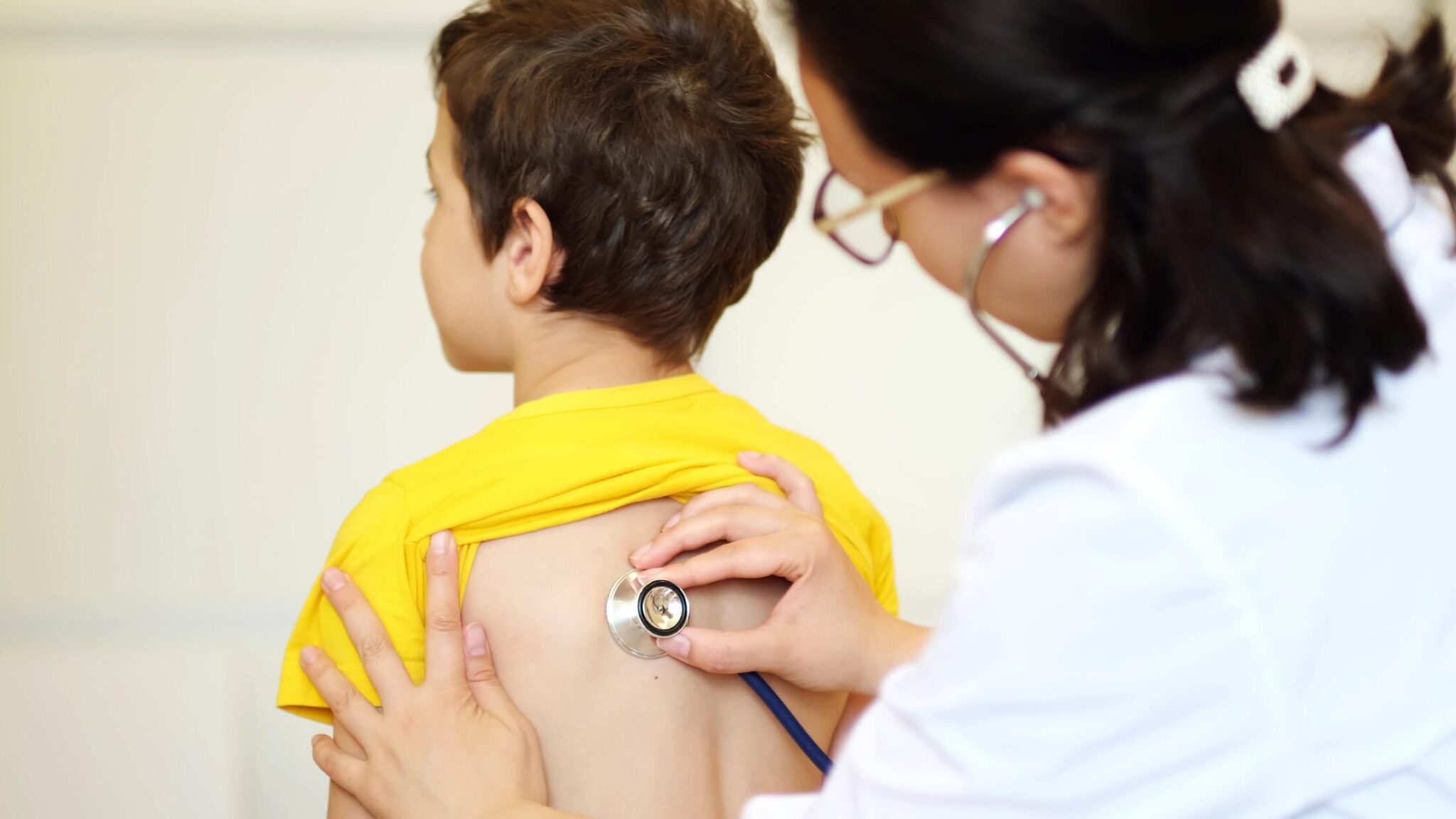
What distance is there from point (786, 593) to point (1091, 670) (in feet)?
1.44

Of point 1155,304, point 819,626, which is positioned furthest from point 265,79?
point 1155,304

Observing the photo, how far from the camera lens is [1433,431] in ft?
2.04

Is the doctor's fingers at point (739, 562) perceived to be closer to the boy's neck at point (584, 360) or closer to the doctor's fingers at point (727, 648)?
the doctor's fingers at point (727, 648)

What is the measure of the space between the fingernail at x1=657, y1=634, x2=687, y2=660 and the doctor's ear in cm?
44

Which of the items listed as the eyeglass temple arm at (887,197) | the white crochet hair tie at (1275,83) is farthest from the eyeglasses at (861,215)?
the white crochet hair tie at (1275,83)

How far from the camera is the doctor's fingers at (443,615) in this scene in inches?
37.4

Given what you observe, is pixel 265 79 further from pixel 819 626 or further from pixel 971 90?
pixel 971 90

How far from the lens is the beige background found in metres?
1.84

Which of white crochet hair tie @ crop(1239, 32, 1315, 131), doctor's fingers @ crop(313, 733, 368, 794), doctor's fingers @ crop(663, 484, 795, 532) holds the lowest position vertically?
doctor's fingers @ crop(313, 733, 368, 794)

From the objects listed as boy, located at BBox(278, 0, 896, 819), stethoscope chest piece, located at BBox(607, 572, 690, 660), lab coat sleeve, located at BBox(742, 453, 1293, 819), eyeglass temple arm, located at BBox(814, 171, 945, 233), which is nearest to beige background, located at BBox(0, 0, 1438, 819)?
boy, located at BBox(278, 0, 896, 819)

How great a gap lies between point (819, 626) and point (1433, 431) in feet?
1.62

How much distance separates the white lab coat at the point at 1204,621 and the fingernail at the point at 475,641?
1.36ft

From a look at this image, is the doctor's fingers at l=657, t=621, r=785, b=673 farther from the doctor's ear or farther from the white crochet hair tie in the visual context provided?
the white crochet hair tie

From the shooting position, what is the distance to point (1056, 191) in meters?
0.65
